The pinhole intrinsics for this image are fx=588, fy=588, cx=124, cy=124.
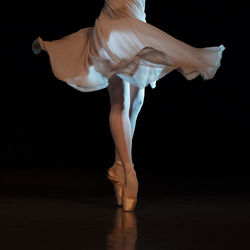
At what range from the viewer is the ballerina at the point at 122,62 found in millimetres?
1900

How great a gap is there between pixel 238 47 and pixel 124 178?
5.97ft

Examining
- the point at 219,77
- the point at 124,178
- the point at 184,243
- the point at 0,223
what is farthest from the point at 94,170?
the point at 184,243

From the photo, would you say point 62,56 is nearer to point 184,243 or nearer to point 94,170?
point 184,243

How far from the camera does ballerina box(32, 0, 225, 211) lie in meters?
1.90

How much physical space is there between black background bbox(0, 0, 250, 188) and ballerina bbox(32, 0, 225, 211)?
1546 millimetres

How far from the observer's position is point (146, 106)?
3688 millimetres

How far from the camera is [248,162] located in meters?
3.73

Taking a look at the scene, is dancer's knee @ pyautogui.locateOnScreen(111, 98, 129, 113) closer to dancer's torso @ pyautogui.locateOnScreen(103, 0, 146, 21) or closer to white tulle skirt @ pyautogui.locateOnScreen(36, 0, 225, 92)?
white tulle skirt @ pyautogui.locateOnScreen(36, 0, 225, 92)

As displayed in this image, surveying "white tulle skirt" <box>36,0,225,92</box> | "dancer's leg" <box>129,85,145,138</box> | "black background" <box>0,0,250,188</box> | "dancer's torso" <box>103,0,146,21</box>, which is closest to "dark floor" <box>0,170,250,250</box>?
"dancer's leg" <box>129,85,145,138</box>

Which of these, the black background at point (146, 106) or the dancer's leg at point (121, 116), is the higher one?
the dancer's leg at point (121, 116)

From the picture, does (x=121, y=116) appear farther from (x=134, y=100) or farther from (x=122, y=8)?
(x=122, y=8)

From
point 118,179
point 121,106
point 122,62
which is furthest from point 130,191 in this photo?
point 122,62

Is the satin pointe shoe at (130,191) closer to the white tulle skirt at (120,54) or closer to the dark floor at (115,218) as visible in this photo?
the dark floor at (115,218)

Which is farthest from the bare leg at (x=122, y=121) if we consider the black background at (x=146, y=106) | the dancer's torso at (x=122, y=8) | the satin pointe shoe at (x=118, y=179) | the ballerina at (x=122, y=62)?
the black background at (x=146, y=106)
